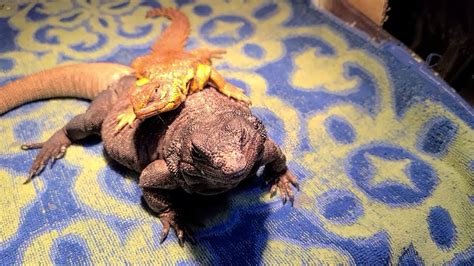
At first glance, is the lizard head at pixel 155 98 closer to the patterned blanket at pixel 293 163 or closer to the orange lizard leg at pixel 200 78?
the orange lizard leg at pixel 200 78

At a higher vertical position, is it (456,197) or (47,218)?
(456,197)

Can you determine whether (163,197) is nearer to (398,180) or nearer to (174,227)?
(174,227)

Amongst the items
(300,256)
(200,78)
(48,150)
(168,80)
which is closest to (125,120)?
(168,80)

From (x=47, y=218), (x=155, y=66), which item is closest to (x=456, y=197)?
(x=155, y=66)

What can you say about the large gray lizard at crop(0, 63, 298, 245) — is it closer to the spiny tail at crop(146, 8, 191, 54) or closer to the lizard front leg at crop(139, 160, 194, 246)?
the lizard front leg at crop(139, 160, 194, 246)

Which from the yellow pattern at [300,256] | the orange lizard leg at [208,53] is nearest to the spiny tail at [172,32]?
the orange lizard leg at [208,53]

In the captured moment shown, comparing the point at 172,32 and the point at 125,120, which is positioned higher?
the point at 125,120

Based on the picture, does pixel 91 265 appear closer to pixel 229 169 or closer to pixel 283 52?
pixel 229 169
